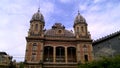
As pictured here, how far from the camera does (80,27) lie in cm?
5469

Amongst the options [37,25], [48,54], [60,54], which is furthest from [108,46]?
[37,25]

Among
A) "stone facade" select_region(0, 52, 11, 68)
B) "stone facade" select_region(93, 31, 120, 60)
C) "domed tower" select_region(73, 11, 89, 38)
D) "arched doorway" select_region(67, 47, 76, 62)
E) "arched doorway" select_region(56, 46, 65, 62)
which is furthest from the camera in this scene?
"stone facade" select_region(93, 31, 120, 60)

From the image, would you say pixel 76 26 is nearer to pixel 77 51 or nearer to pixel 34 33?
pixel 77 51

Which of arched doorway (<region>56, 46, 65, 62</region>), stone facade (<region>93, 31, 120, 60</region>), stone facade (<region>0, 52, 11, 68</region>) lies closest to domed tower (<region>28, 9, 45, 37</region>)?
arched doorway (<region>56, 46, 65, 62</region>)

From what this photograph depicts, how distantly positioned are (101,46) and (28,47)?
1162 inches

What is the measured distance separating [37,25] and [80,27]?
1241 cm

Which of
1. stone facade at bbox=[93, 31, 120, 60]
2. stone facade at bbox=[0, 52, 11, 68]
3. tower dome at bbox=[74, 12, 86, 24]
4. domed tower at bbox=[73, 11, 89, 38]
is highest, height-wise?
tower dome at bbox=[74, 12, 86, 24]

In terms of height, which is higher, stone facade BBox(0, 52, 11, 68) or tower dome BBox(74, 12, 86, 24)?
tower dome BBox(74, 12, 86, 24)

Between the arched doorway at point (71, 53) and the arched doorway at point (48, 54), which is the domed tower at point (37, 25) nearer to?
the arched doorway at point (48, 54)

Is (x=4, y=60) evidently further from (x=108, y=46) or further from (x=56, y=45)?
(x=108, y=46)

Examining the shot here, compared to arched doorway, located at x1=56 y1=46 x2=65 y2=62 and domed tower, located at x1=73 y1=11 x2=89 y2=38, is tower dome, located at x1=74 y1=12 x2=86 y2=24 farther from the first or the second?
arched doorway, located at x1=56 y1=46 x2=65 y2=62

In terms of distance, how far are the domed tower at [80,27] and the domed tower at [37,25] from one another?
973 centimetres

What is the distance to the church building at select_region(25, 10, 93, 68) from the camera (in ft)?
160

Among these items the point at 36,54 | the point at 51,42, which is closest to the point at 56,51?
the point at 51,42
